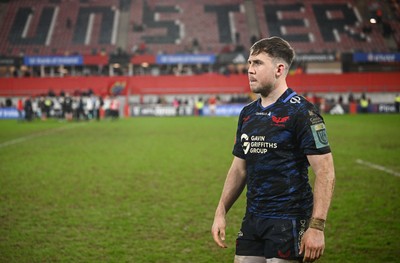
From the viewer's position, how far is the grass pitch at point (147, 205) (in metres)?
5.66

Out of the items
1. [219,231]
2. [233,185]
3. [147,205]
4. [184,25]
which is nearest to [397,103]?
[184,25]

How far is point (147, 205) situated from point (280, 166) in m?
5.17

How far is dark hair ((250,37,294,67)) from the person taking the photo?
310 centimetres

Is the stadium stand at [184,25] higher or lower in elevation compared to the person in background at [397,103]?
higher

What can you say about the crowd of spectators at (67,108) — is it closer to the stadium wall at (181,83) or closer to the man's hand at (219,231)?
the stadium wall at (181,83)

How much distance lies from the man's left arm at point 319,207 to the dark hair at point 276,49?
687 millimetres

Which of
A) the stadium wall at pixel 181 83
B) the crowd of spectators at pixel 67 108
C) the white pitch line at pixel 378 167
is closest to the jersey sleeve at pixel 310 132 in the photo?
the white pitch line at pixel 378 167

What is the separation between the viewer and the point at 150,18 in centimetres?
5709

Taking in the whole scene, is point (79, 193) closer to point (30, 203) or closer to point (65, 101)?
point (30, 203)

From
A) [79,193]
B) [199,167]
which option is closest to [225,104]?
[199,167]

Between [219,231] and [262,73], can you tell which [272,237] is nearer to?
[219,231]

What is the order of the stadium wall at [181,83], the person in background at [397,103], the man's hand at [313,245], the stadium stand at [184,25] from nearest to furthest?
the man's hand at [313,245], the person in background at [397,103], the stadium wall at [181,83], the stadium stand at [184,25]

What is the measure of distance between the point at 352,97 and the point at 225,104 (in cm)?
1108

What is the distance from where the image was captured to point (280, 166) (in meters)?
3.08
